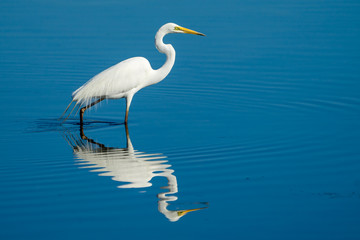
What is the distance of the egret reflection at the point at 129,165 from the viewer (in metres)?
6.40

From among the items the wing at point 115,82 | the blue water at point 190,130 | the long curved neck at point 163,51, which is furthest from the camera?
the long curved neck at point 163,51

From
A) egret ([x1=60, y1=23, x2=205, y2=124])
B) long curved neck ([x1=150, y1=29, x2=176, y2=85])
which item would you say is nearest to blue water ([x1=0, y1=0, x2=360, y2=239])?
egret ([x1=60, y1=23, x2=205, y2=124])

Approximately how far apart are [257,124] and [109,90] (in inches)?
91.8

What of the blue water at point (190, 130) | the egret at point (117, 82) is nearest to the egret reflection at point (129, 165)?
the blue water at point (190, 130)

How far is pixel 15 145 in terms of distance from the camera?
8.56 m

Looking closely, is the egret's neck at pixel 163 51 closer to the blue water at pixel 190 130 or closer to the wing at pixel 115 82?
the wing at pixel 115 82

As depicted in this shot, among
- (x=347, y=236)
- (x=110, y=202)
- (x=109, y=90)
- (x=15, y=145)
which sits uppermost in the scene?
(x=109, y=90)

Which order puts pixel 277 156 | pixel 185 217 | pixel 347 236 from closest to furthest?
pixel 347 236 < pixel 185 217 < pixel 277 156

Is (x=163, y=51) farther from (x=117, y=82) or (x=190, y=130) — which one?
(x=190, y=130)

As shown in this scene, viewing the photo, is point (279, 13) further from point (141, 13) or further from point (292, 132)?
point (292, 132)

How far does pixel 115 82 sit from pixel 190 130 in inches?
59.2

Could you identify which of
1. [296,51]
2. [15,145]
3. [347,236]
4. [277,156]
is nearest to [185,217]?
[347,236]

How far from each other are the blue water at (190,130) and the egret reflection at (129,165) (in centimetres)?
2

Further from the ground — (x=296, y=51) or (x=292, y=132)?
(x=296, y=51)
